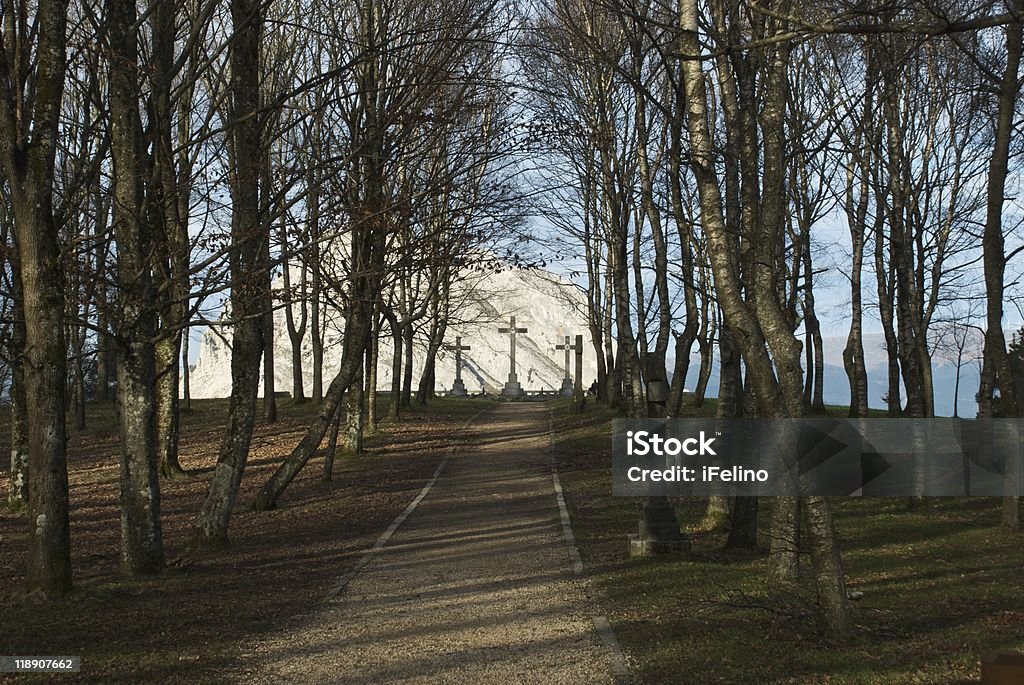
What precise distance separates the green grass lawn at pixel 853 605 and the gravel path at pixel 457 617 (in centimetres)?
47

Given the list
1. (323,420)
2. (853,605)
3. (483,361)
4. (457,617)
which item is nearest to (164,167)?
(457,617)

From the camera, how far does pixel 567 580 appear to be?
11.6m

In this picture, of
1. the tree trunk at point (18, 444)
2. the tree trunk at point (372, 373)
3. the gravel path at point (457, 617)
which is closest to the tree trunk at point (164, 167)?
the gravel path at point (457, 617)

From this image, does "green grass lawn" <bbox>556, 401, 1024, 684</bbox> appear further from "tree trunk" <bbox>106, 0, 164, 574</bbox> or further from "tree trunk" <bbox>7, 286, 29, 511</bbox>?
"tree trunk" <bbox>7, 286, 29, 511</bbox>

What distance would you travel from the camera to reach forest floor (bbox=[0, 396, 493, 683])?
8344mm

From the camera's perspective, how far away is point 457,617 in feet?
31.7

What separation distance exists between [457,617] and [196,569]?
14.1ft

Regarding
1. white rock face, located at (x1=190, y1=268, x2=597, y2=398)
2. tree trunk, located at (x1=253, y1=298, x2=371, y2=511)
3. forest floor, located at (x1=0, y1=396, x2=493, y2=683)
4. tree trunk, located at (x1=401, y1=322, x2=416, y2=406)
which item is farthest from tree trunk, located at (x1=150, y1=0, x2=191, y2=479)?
white rock face, located at (x1=190, y1=268, x2=597, y2=398)

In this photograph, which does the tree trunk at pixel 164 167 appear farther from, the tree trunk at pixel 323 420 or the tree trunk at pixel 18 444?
the tree trunk at pixel 18 444

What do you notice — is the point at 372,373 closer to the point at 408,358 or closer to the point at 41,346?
the point at 408,358

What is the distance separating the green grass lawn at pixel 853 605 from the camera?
756 centimetres

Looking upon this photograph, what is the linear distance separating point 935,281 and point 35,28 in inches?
773

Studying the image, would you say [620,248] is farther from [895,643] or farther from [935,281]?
[895,643]

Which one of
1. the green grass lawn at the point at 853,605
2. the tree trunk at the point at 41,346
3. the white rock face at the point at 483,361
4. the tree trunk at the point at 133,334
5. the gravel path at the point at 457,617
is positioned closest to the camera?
the green grass lawn at the point at 853,605
